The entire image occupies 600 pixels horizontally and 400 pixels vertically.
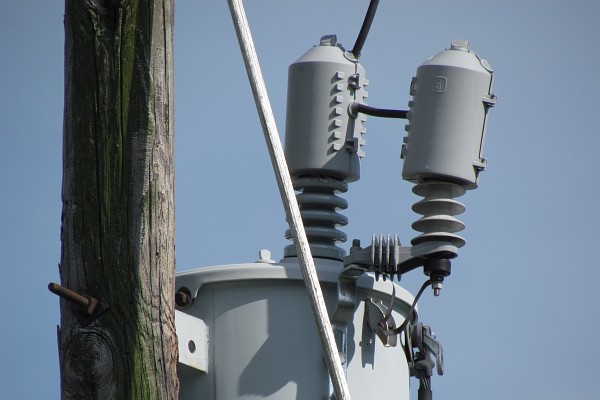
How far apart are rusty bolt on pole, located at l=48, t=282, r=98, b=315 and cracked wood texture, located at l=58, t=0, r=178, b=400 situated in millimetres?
30

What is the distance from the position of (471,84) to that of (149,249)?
2.12 m

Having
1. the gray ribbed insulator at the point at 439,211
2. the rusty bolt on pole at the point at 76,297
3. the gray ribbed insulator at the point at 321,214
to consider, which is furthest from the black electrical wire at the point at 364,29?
the rusty bolt on pole at the point at 76,297

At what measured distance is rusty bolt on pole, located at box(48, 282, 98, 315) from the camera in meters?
4.30

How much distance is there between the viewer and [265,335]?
600 cm

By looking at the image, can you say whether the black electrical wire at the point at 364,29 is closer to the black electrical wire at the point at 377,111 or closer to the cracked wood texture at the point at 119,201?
the black electrical wire at the point at 377,111

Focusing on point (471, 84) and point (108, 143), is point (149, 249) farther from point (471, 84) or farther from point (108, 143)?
point (471, 84)

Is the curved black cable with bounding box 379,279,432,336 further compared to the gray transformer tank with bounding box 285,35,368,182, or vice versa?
the gray transformer tank with bounding box 285,35,368,182

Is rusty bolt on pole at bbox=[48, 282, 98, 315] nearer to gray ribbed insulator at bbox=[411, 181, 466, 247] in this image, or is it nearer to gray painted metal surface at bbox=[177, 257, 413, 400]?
gray painted metal surface at bbox=[177, 257, 413, 400]

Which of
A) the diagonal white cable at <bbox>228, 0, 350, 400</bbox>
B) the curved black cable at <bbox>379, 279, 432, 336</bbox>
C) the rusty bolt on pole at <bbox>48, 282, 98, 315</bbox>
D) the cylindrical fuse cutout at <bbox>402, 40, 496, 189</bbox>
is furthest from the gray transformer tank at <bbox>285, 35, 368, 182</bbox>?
the rusty bolt on pole at <bbox>48, 282, 98, 315</bbox>

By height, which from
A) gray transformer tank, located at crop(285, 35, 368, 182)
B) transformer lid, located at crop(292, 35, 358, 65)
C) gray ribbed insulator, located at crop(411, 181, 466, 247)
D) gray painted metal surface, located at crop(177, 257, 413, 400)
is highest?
transformer lid, located at crop(292, 35, 358, 65)

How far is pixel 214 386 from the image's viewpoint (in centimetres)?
600

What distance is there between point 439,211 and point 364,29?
4.33 ft

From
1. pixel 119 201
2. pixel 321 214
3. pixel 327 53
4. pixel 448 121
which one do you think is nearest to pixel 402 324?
pixel 321 214

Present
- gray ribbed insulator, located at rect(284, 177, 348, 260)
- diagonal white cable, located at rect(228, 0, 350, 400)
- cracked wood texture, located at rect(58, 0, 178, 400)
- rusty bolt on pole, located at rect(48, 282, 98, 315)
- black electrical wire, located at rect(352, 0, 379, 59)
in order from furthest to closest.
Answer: black electrical wire, located at rect(352, 0, 379, 59)
gray ribbed insulator, located at rect(284, 177, 348, 260)
diagonal white cable, located at rect(228, 0, 350, 400)
cracked wood texture, located at rect(58, 0, 178, 400)
rusty bolt on pole, located at rect(48, 282, 98, 315)
